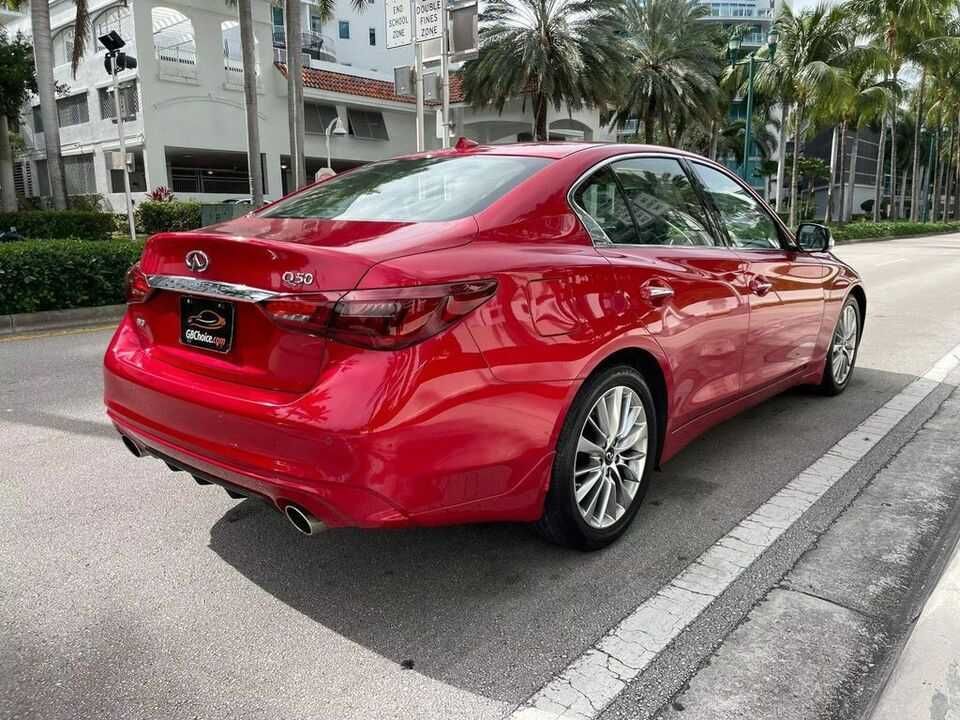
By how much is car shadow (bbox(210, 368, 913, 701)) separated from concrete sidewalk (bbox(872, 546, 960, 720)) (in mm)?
832

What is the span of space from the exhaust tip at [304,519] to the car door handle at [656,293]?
154cm

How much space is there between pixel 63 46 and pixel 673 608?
132ft

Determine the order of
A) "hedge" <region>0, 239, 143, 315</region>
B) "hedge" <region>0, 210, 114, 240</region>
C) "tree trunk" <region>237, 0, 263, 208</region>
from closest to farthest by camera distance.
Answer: "hedge" <region>0, 239, 143, 315</region>
"hedge" <region>0, 210, 114, 240</region>
"tree trunk" <region>237, 0, 263, 208</region>

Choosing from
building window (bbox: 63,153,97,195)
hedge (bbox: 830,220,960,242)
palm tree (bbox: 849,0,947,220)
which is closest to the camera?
building window (bbox: 63,153,97,195)

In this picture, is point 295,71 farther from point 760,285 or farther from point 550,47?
point 760,285

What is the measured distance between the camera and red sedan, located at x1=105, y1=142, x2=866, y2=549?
2.42 meters

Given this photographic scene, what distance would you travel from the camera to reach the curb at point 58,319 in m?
8.64

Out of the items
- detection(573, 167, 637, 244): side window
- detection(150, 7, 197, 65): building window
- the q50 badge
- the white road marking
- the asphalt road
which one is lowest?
the white road marking

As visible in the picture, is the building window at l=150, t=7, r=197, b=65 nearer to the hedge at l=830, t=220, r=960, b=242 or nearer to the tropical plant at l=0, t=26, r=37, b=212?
the tropical plant at l=0, t=26, r=37, b=212

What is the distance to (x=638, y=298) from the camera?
318cm

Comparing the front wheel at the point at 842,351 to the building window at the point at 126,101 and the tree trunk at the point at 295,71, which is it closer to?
the tree trunk at the point at 295,71

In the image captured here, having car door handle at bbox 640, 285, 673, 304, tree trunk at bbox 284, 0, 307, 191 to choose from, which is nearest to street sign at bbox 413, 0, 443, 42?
tree trunk at bbox 284, 0, 307, 191

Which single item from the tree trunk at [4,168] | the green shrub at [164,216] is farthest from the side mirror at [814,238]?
the tree trunk at [4,168]

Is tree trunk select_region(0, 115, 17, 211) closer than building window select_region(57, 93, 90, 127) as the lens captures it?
Yes
